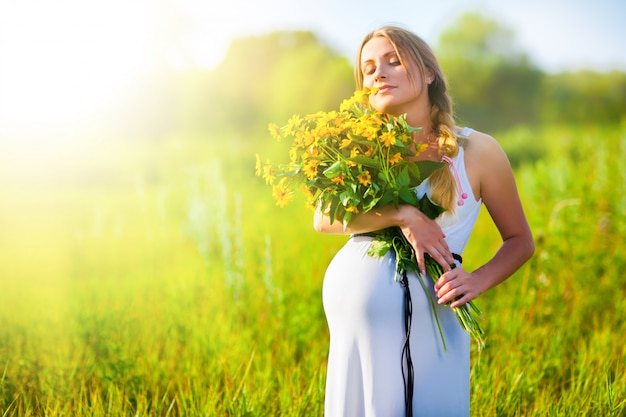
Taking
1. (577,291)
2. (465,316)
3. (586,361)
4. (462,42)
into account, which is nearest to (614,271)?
(577,291)

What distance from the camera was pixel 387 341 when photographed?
82.7 inches

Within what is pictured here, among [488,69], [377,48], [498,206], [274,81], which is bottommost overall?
[498,206]

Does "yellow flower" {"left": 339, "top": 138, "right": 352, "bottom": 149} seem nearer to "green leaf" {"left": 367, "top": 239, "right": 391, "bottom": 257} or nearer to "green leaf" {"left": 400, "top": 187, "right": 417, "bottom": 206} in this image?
"green leaf" {"left": 400, "top": 187, "right": 417, "bottom": 206}

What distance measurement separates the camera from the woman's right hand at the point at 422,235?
202 centimetres

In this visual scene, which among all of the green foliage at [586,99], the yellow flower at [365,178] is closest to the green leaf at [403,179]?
the yellow flower at [365,178]

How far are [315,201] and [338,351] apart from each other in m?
0.57

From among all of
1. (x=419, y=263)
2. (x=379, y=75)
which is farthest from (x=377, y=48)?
(x=419, y=263)

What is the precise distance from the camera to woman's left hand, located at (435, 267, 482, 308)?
2.04m

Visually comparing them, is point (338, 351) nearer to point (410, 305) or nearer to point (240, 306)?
point (410, 305)

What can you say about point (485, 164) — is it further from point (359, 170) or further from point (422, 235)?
point (359, 170)

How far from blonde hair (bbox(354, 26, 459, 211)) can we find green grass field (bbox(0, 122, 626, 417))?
4.52ft

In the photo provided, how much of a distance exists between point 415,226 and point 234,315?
100 inches

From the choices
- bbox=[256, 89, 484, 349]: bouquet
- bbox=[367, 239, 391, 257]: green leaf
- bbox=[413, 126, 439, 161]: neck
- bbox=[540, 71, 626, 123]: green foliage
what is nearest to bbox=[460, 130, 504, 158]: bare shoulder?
bbox=[413, 126, 439, 161]: neck

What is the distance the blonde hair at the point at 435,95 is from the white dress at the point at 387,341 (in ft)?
0.17
